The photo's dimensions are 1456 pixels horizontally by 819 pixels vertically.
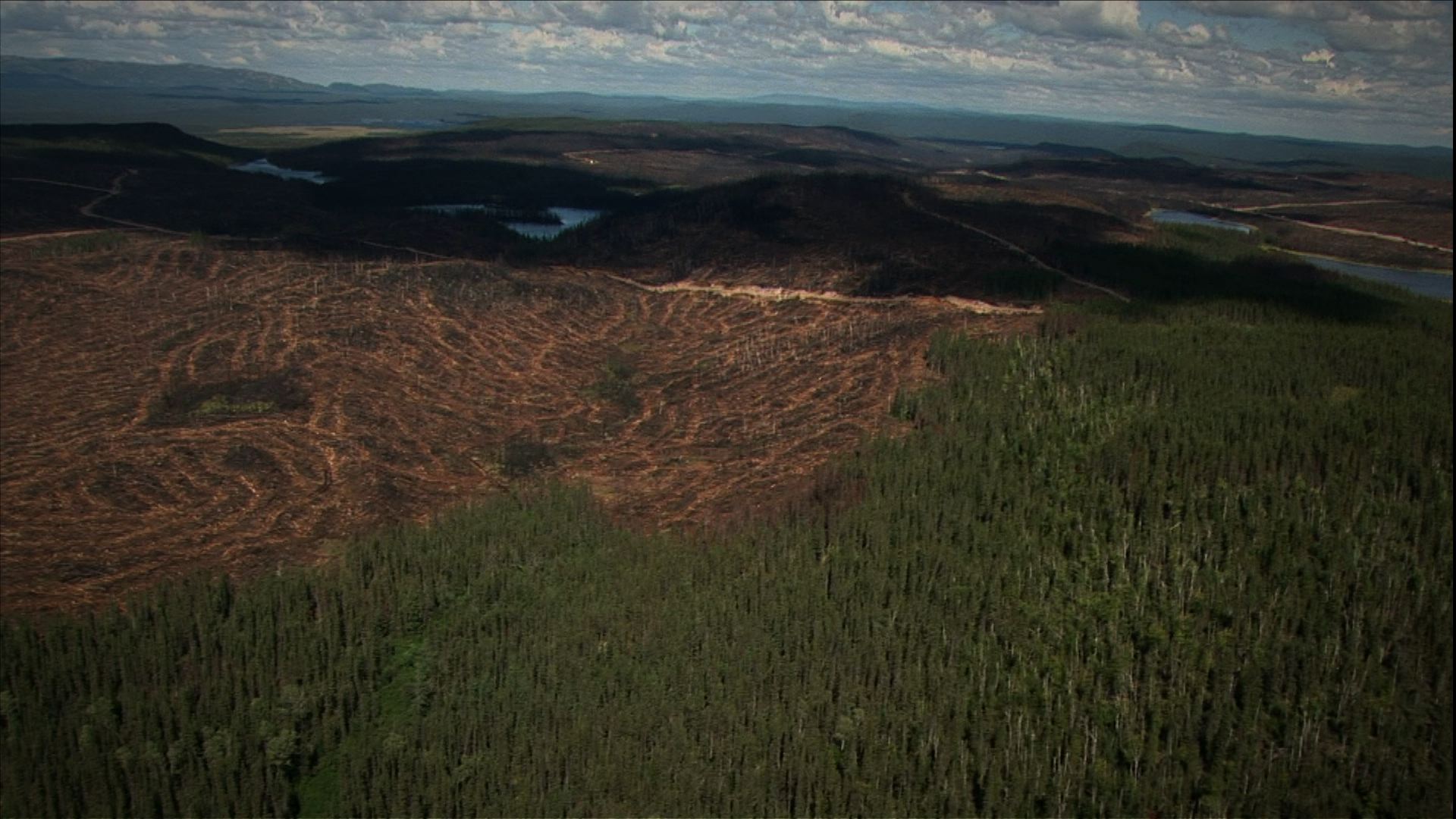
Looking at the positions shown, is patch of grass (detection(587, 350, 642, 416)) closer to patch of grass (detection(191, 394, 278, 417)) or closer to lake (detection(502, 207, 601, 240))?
patch of grass (detection(191, 394, 278, 417))

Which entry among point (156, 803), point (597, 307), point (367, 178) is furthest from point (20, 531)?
point (367, 178)

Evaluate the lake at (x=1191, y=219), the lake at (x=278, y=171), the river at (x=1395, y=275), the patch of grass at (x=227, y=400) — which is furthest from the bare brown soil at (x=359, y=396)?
the lake at (x=278, y=171)

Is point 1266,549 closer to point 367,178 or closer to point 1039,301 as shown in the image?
point 1039,301

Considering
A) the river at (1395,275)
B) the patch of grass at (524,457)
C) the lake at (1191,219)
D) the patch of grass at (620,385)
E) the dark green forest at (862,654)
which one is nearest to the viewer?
the dark green forest at (862,654)

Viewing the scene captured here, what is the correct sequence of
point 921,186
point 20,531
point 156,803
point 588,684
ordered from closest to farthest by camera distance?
1. point 156,803
2. point 588,684
3. point 20,531
4. point 921,186

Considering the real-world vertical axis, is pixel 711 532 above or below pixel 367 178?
below

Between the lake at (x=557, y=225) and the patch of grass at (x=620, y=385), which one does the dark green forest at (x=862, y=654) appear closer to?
the patch of grass at (x=620, y=385)
